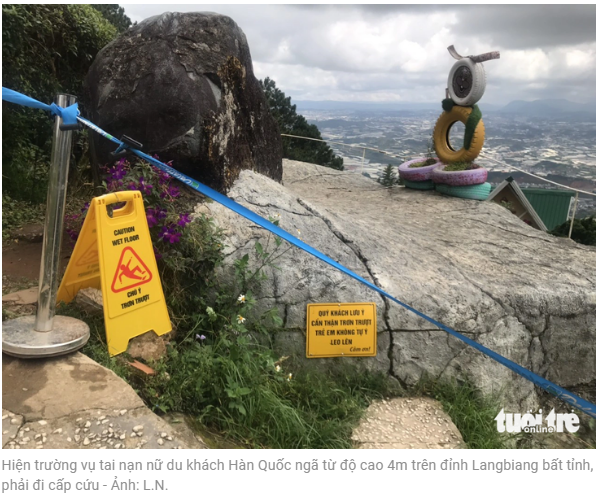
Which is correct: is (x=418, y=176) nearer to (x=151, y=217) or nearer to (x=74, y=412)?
(x=151, y=217)

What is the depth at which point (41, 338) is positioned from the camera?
2.63 meters

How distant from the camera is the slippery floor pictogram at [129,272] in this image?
285cm

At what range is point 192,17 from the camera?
14.1 ft

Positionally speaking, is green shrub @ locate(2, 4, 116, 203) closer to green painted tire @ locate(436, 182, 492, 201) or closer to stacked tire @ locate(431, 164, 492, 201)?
stacked tire @ locate(431, 164, 492, 201)

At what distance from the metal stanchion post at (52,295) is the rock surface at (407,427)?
5.62 ft

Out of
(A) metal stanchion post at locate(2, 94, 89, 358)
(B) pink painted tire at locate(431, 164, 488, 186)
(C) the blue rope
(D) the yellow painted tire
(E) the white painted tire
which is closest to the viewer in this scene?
(A) metal stanchion post at locate(2, 94, 89, 358)

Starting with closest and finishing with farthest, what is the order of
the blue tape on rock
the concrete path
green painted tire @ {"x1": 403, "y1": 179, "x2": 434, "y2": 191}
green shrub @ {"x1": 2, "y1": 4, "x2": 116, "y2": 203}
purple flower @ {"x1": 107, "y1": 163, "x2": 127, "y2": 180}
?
the concrete path → the blue tape on rock → purple flower @ {"x1": 107, "y1": 163, "x2": 127, "y2": 180} → green shrub @ {"x1": 2, "y1": 4, "x2": 116, "y2": 203} → green painted tire @ {"x1": 403, "y1": 179, "x2": 434, "y2": 191}

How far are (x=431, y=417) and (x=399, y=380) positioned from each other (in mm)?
379

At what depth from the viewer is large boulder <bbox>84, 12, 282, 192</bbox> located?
3859mm

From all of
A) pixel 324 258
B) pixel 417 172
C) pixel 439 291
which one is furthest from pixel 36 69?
pixel 417 172

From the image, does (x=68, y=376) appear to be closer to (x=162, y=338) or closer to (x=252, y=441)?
(x=162, y=338)

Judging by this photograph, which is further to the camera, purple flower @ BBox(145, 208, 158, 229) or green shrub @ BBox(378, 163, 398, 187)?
green shrub @ BBox(378, 163, 398, 187)

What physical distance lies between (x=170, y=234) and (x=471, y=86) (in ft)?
20.0

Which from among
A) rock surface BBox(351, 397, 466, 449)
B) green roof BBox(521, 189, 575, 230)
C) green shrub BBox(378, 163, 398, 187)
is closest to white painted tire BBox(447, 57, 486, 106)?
green shrub BBox(378, 163, 398, 187)
